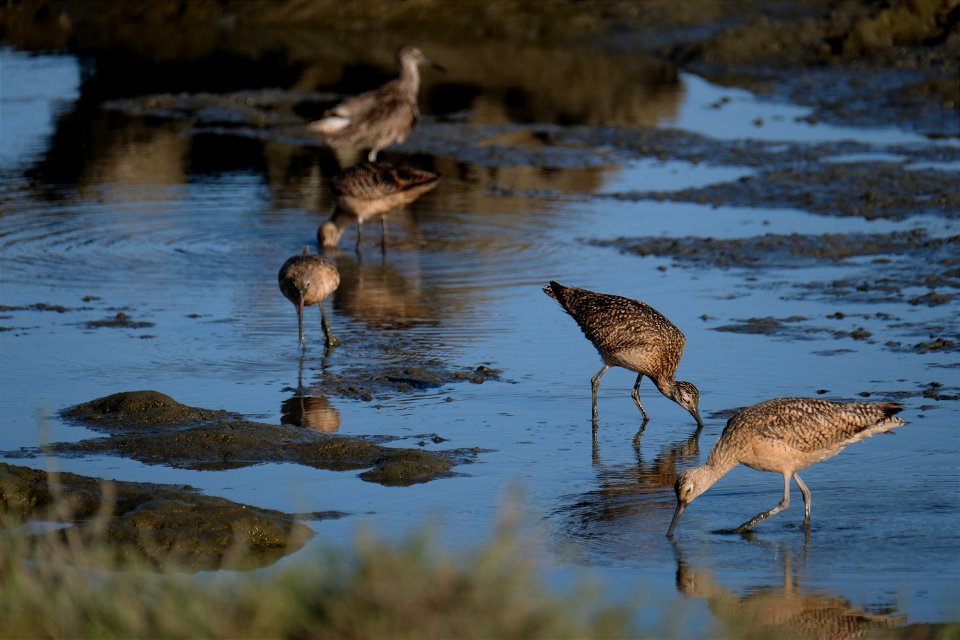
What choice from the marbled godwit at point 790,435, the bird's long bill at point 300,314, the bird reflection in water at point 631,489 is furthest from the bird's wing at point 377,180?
the marbled godwit at point 790,435

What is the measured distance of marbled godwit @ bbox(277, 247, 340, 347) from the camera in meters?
12.0

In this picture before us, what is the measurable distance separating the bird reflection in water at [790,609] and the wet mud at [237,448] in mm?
1977

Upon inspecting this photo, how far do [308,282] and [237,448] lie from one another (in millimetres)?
2862

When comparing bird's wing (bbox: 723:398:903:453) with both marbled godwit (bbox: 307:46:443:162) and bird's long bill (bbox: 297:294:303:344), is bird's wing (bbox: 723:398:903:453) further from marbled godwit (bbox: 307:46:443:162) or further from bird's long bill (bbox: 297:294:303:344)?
marbled godwit (bbox: 307:46:443:162)

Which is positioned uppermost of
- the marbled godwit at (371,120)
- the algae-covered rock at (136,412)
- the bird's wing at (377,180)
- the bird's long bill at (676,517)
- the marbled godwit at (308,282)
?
the marbled godwit at (371,120)

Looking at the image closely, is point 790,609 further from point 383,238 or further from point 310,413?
point 383,238

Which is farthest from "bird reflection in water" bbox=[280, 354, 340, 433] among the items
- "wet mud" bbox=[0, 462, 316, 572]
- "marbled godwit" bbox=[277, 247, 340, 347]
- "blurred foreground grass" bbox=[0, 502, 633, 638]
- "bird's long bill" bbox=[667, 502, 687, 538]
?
"blurred foreground grass" bbox=[0, 502, 633, 638]

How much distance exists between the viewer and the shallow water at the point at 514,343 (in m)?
8.09

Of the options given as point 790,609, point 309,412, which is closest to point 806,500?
point 790,609

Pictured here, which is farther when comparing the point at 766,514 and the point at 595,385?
the point at 595,385

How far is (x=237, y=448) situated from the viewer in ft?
30.8

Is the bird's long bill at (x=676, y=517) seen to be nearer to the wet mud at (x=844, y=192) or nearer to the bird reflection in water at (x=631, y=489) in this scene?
the bird reflection in water at (x=631, y=489)

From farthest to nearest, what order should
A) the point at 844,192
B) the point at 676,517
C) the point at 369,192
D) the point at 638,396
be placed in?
the point at 844,192
the point at 369,192
the point at 638,396
the point at 676,517

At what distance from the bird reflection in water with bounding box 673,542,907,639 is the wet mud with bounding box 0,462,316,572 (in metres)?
1.94
